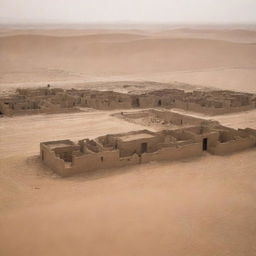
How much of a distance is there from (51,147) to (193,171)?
229 inches

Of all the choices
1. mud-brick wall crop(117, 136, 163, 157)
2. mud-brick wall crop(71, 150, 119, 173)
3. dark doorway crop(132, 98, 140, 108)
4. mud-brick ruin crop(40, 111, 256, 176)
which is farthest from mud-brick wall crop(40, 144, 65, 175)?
dark doorway crop(132, 98, 140, 108)

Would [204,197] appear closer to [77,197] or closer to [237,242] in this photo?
[237,242]

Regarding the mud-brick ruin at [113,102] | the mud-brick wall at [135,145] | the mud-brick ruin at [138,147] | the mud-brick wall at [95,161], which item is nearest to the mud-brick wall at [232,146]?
the mud-brick ruin at [138,147]

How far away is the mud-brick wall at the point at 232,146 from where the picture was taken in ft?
62.9

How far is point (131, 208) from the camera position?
41.2ft

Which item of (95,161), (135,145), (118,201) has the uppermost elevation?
(135,145)

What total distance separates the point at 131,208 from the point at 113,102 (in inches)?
708

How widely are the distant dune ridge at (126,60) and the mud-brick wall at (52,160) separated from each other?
25.9 meters

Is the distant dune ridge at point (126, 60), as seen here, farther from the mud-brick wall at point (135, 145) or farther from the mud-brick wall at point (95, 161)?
the mud-brick wall at point (95, 161)

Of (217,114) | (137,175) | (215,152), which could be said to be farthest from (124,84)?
(137,175)

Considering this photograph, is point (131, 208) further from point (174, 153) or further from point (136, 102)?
point (136, 102)

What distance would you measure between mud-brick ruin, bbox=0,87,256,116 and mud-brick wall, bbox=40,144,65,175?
33.3 feet

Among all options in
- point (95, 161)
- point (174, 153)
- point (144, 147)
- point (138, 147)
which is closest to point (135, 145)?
point (138, 147)

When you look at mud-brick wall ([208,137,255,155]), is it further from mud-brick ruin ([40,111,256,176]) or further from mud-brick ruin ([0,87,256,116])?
mud-brick ruin ([0,87,256,116])
